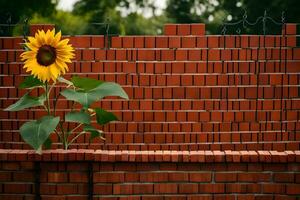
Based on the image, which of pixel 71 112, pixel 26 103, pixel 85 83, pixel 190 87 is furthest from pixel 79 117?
pixel 190 87

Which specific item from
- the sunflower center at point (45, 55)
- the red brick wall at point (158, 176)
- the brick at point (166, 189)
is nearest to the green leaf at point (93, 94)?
the sunflower center at point (45, 55)

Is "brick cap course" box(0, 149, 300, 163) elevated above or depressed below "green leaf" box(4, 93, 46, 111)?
below

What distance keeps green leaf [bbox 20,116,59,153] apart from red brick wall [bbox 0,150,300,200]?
86 millimetres

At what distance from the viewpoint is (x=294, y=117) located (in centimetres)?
408

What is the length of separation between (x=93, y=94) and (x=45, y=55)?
50 centimetres

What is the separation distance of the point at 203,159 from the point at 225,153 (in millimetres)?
170

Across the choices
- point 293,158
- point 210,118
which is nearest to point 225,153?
point 293,158

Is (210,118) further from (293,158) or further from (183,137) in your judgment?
(293,158)

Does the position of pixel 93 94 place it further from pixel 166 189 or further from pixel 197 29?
pixel 197 29

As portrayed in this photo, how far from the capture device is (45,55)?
3.42 meters

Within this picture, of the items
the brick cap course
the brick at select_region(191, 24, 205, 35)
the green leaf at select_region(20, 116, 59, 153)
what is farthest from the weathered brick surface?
the brick cap course

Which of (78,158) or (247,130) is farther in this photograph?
(247,130)

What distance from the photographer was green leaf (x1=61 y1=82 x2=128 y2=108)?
328cm

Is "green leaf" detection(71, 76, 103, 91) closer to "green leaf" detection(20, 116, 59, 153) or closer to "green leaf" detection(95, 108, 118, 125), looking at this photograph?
"green leaf" detection(95, 108, 118, 125)
